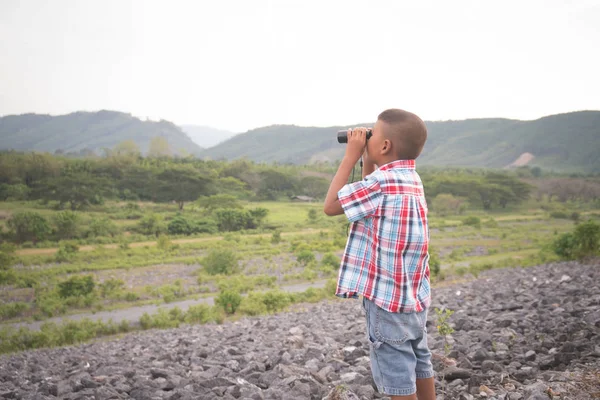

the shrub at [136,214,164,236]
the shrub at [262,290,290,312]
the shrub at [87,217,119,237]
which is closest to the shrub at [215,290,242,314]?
the shrub at [262,290,290,312]

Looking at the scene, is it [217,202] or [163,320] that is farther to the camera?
[217,202]

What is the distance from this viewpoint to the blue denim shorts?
172cm

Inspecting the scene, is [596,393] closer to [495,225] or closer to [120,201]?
[120,201]

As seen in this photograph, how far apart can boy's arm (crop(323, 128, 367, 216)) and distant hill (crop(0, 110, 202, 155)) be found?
52823mm

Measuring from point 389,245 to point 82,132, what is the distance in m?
142

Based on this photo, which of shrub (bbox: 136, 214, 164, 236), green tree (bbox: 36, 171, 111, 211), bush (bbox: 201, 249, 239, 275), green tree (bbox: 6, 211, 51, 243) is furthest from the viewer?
shrub (bbox: 136, 214, 164, 236)

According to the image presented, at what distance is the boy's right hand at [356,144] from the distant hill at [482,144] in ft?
246

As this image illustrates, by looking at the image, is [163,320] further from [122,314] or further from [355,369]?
[355,369]

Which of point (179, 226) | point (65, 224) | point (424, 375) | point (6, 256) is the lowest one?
point (179, 226)

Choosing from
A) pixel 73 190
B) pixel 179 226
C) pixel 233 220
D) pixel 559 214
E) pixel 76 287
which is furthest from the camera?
pixel 559 214

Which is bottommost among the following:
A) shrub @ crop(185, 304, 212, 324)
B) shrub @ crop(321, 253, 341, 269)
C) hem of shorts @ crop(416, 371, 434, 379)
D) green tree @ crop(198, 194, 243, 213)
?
shrub @ crop(321, 253, 341, 269)

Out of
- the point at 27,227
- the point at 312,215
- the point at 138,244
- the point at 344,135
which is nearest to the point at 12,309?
the point at 27,227

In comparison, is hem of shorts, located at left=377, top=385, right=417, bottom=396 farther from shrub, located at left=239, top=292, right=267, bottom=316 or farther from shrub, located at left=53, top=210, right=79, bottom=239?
shrub, located at left=53, top=210, right=79, bottom=239

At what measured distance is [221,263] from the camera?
75.9ft
